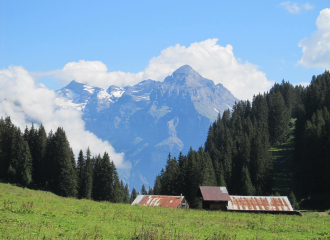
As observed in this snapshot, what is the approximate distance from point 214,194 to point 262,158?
5405cm

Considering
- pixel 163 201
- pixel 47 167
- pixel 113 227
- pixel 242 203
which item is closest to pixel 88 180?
pixel 47 167

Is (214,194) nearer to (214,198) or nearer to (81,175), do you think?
(214,198)

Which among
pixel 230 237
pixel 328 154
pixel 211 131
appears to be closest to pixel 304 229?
pixel 230 237

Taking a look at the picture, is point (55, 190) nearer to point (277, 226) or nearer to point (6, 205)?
point (6, 205)

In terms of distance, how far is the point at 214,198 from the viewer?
164 ft

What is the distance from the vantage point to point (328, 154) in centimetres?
7162

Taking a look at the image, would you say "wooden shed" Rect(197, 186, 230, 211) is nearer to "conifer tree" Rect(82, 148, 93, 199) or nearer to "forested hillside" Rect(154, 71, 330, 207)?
"forested hillside" Rect(154, 71, 330, 207)

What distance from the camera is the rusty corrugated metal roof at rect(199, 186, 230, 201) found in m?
49.6

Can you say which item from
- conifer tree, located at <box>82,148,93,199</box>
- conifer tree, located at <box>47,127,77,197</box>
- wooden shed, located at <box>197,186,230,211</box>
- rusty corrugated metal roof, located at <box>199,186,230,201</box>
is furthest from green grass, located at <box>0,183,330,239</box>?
conifer tree, located at <box>82,148,93,199</box>

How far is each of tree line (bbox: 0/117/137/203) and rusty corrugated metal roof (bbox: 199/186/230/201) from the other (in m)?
40.9

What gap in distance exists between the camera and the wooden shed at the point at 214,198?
162 ft

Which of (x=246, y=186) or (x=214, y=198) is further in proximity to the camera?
(x=246, y=186)

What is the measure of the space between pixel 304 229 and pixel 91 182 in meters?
73.1

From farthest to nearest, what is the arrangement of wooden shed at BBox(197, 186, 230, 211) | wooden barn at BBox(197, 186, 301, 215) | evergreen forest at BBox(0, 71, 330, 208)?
evergreen forest at BBox(0, 71, 330, 208) < wooden shed at BBox(197, 186, 230, 211) < wooden barn at BBox(197, 186, 301, 215)
